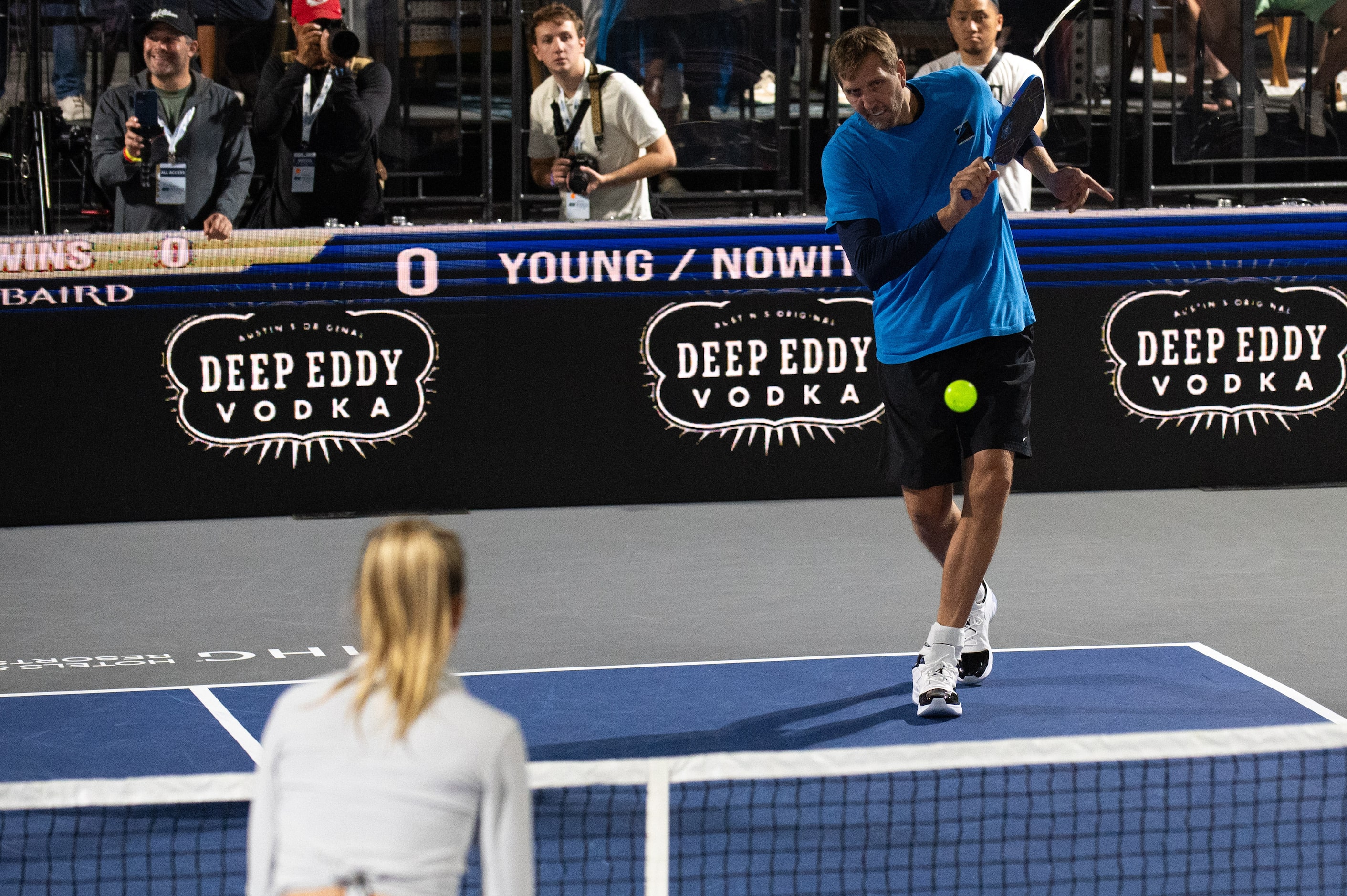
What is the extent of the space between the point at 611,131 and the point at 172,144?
1.93 metres

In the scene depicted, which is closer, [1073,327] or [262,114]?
[262,114]

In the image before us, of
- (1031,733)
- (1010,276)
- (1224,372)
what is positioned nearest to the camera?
(1031,733)

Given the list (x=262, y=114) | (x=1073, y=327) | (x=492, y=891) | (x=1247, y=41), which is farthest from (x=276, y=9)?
(x=492, y=891)

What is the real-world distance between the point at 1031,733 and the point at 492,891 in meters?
2.88

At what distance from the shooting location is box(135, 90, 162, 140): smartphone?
798 cm

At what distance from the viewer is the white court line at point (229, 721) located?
513cm

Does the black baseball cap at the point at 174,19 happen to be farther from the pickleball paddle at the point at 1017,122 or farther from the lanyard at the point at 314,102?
the pickleball paddle at the point at 1017,122

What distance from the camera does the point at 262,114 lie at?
8.12 meters

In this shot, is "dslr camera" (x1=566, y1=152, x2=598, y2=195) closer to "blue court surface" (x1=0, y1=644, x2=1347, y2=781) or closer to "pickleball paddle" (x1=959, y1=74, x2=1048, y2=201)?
"blue court surface" (x1=0, y1=644, x2=1347, y2=781)

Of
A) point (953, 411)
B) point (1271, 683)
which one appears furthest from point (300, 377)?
point (1271, 683)

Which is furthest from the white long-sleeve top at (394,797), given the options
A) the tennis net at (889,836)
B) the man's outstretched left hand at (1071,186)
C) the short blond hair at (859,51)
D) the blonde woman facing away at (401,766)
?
the man's outstretched left hand at (1071,186)

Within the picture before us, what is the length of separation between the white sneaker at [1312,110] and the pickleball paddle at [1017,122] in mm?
4096

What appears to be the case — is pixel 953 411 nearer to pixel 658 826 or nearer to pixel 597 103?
pixel 658 826

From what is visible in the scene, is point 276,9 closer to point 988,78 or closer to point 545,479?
point 545,479
